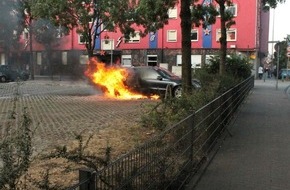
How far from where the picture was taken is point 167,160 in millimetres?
5367

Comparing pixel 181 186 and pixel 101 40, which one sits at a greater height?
pixel 101 40

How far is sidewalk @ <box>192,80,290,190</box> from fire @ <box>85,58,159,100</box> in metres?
9.33

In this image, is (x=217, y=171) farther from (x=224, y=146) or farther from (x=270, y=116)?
(x=270, y=116)

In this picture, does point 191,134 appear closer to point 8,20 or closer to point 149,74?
point 8,20

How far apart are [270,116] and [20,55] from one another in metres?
9.46

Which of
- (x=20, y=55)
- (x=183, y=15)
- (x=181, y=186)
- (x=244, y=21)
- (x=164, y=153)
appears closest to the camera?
(x=164, y=153)

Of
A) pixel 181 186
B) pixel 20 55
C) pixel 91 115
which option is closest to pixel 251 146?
pixel 181 186

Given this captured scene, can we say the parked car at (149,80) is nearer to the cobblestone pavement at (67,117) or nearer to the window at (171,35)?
the cobblestone pavement at (67,117)

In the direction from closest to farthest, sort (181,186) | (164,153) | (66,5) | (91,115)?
(164,153) < (181,186) < (91,115) < (66,5)

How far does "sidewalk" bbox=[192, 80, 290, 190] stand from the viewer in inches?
246

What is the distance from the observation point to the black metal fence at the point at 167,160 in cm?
364

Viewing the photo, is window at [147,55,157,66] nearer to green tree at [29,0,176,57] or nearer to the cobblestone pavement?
green tree at [29,0,176,57]

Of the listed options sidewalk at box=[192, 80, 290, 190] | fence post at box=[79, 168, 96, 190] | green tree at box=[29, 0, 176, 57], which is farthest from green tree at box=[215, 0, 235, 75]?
fence post at box=[79, 168, 96, 190]

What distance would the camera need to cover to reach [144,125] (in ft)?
31.7
